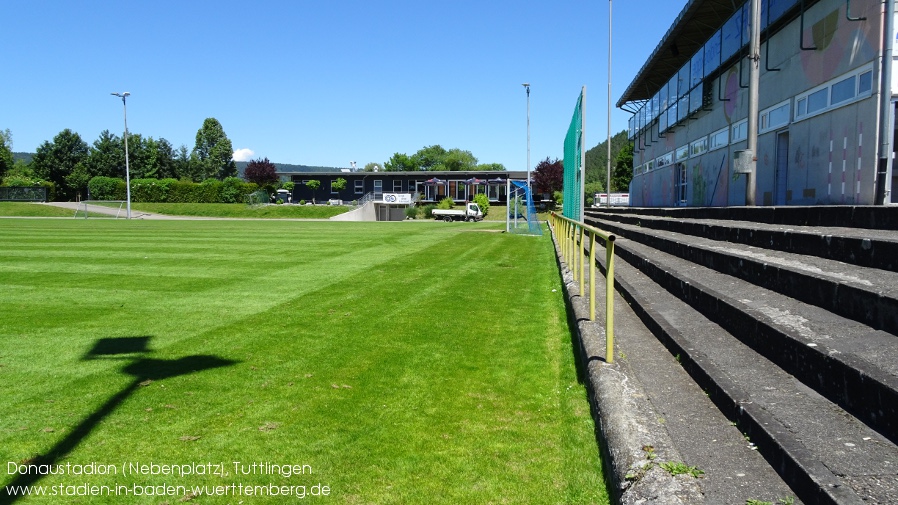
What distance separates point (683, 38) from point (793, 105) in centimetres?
1475

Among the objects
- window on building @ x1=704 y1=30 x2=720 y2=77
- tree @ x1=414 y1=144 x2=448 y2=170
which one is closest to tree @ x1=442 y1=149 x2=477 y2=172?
tree @ x1=414 y1=144 x2=448 y2=170

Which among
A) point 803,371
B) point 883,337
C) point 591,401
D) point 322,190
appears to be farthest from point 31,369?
point 322,190

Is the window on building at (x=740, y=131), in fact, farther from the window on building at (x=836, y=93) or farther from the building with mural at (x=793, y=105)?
the window on building at (x=836, y=93)

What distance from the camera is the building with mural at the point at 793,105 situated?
35.0 ft

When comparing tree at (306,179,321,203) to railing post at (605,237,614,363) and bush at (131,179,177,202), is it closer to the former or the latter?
bush at (131,179,177,202)

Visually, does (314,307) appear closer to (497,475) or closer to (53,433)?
(53,433)

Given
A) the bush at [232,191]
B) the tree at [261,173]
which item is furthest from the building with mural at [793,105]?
the tree at [261,173]

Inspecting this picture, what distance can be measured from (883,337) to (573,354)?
326 centimetres

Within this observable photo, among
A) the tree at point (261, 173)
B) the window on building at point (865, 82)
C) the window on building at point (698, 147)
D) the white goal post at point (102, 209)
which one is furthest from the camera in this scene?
the tree at point (261, 173)

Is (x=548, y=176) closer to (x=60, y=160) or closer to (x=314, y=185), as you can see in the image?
(x=314, y=185)

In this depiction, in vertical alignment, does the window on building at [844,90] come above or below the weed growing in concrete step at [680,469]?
above

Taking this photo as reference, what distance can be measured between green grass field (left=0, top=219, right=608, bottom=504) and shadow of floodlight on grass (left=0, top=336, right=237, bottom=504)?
2 centimetres

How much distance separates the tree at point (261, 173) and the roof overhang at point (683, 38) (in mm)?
62446

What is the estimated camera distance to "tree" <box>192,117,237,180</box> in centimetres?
10262
